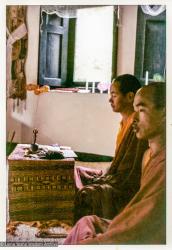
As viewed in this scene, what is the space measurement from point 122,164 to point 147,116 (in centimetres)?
17

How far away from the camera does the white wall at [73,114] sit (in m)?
1.07

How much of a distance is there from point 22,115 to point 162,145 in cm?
45

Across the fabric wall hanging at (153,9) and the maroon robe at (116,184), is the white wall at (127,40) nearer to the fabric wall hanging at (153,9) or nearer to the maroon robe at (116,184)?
the fabric wall hanging at (153,9)

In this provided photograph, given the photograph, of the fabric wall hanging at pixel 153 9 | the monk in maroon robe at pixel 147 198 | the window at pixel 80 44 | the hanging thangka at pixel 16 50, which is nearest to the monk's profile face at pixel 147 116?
the monk in maroon robe at pixel 147 198

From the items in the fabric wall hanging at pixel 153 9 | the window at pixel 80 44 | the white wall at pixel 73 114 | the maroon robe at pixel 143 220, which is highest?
the fabric wall hanging at pixel 153 9

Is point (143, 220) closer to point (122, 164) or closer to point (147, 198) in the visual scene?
point (147, 198)

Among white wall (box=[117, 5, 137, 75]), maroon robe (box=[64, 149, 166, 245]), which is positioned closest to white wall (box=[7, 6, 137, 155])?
white wall (box=[117, 5, 137, 75])

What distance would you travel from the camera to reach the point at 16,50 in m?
1.07

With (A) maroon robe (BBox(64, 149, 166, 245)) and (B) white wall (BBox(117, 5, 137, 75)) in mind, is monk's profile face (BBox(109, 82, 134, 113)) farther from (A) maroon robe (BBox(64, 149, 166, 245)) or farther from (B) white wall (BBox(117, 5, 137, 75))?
(A) maroon robe (BBox(64, 149, 166, 245))

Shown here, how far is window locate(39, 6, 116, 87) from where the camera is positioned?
1.07m

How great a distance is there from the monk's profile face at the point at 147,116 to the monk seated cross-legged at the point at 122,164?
0.06ft

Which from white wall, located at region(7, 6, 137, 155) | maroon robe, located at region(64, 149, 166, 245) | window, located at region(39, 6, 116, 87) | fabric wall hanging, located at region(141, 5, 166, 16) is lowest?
maroon robe, located at region(64, 149, 166, 245)

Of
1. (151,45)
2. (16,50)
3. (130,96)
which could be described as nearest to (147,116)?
(130,96)
